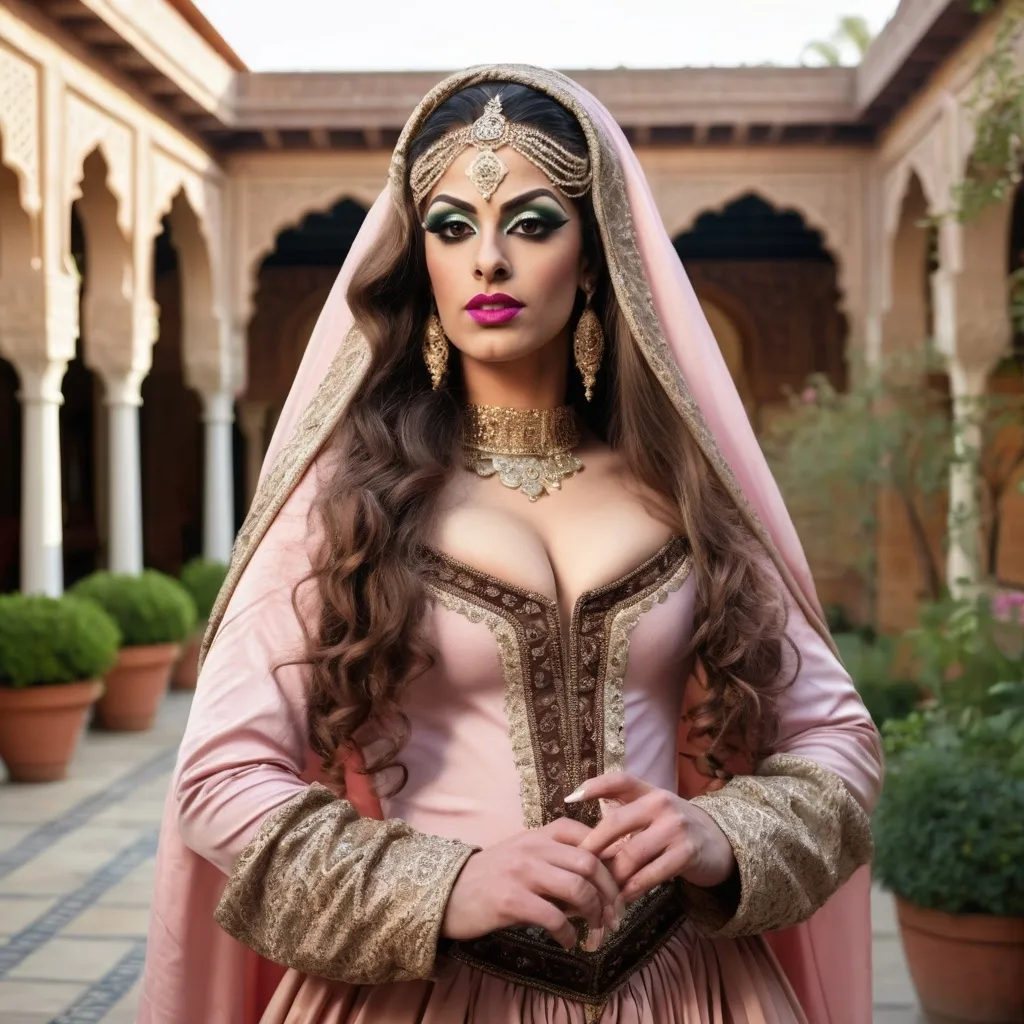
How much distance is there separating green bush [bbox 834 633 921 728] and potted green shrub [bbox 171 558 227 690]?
362cm

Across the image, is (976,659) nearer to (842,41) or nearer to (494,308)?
(494,308)

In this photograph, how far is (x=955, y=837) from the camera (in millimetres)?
2768

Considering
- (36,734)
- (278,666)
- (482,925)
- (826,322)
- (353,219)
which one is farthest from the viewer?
(826,322)

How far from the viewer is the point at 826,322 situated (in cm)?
1142

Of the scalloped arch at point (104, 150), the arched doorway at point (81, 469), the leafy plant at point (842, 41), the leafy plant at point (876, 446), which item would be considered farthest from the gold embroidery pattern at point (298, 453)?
the leafy plant at point (842, 41)

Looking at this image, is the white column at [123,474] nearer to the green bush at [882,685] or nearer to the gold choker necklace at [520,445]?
the green bush at [882,685]

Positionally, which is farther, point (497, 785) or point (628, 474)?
point (628, 474)

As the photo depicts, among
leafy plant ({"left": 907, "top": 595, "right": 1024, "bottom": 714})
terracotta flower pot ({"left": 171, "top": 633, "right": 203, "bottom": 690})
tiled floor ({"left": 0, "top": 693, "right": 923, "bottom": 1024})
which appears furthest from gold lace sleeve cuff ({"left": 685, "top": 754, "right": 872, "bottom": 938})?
terracotta flower pot ({"left": 171, "top": 633, "right": 203, "bottom": 690})

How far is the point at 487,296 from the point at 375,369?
0.51 feet

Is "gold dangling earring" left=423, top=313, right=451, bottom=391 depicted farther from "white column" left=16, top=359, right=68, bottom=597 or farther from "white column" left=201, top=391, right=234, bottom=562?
"white column" left=201, top=391, right=234, bottom=562

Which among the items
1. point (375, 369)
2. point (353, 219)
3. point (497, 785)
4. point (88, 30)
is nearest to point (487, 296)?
point (375, 369)

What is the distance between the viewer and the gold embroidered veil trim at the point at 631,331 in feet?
3.98

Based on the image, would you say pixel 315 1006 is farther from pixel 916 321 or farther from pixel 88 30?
pixel 916 321

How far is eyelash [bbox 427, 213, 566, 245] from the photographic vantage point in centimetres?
118
